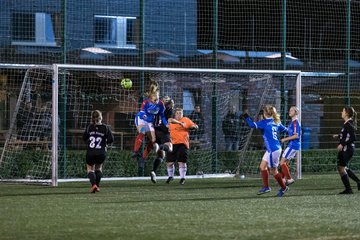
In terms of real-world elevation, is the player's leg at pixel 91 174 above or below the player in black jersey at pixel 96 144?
below

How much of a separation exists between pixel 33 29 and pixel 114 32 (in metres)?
2.65

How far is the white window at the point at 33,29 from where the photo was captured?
2860 centimetres

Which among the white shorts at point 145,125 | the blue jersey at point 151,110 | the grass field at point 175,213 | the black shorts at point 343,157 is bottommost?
the grass field at point 175,213

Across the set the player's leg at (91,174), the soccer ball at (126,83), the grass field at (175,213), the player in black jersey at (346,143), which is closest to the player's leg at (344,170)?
the player in black jersey at (346,143)

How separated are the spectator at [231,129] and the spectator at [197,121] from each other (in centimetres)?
63

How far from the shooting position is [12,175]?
23.0 metres

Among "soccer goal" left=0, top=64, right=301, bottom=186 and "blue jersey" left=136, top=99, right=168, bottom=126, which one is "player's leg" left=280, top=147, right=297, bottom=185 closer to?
"blue jersey" left=136, top=99, right=168, bottom=126

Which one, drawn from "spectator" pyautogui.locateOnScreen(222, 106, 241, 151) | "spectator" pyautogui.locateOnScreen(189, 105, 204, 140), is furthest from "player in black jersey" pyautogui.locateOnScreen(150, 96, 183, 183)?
"spectator" pyautogui.locateOnScreen(222, 106, 241, 151)

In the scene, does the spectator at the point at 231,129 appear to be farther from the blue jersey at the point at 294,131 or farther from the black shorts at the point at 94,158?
the black shorts at the point at 94,158

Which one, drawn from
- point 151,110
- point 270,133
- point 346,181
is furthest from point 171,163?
point 346,181

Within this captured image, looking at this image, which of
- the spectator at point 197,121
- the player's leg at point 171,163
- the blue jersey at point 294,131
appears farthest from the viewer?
the spectator at point 197,121

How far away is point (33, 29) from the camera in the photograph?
31.2 m

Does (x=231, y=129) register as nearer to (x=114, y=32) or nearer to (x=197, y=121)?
(x=197, y=121)

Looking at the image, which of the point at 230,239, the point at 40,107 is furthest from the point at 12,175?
the point at 230,239
